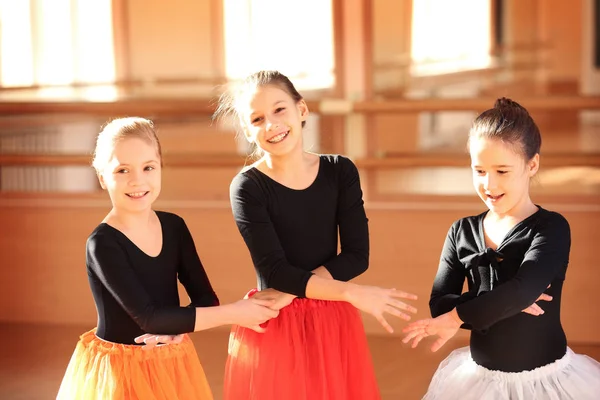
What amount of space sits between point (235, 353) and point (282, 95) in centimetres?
56

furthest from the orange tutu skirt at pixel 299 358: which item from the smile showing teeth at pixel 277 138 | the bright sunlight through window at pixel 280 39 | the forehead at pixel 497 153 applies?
the bright sunlight through window at pixel 280 39

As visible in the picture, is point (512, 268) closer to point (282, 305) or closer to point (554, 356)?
point (554, 356)

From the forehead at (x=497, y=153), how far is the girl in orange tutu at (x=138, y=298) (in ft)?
1.74

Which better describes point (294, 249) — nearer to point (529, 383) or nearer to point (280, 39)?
point (529, 383)

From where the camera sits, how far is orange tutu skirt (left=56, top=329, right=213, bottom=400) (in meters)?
1.78

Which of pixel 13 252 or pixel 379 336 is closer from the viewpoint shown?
pixel 379 336

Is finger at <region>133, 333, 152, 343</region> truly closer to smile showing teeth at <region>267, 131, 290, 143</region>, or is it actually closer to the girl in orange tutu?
the girl in orange tutu

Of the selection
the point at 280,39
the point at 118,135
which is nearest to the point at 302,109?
the point at 118,135

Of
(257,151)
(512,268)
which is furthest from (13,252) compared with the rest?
(512,268)

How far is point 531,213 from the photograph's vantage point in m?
1.82

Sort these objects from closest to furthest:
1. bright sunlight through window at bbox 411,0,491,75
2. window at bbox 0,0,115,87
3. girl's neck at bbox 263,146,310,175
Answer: girl's neck at bbox 263,146,310,175 → window at bbox 0,0,115,87 → bright sunlight through window at bbox 411,0,491,75

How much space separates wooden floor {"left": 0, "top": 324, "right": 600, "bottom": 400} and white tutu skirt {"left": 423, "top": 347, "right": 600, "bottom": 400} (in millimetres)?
1119

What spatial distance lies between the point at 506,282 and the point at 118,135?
814 millimetres

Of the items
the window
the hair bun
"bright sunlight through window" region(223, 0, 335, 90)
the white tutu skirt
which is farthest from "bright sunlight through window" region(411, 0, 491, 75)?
the white tutu skirt
